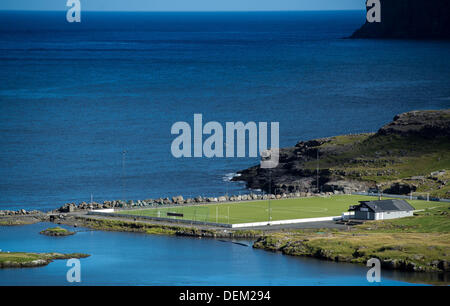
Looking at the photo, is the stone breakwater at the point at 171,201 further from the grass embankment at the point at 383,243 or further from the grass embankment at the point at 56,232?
the grass embankment at the point at 383,243

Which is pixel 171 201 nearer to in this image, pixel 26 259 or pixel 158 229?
pixel 158 229

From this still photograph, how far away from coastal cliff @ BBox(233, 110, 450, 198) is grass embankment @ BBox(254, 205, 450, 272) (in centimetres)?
2353

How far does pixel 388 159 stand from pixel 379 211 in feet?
127

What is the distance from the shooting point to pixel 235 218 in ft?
395

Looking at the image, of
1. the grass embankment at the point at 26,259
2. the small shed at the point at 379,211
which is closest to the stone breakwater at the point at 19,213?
the grass embankment at the point at 26,259

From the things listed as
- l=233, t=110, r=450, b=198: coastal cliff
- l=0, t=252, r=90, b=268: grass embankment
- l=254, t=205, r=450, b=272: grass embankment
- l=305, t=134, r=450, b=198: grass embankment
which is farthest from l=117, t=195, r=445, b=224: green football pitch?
l=0, t=252, r=90, b=268: grass embankment

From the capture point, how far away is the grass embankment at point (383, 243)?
9812 centimetres

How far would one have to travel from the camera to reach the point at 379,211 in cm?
12044

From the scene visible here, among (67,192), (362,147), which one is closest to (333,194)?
(362,147)

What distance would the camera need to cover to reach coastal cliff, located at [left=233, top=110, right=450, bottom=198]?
479ft

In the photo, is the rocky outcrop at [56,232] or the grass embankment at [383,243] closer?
the grass embankment at [383,243]

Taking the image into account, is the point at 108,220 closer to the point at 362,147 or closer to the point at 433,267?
the point at 433,267

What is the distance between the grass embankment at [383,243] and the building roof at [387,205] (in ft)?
9.43

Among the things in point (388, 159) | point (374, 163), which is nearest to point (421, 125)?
point (388, 159)
